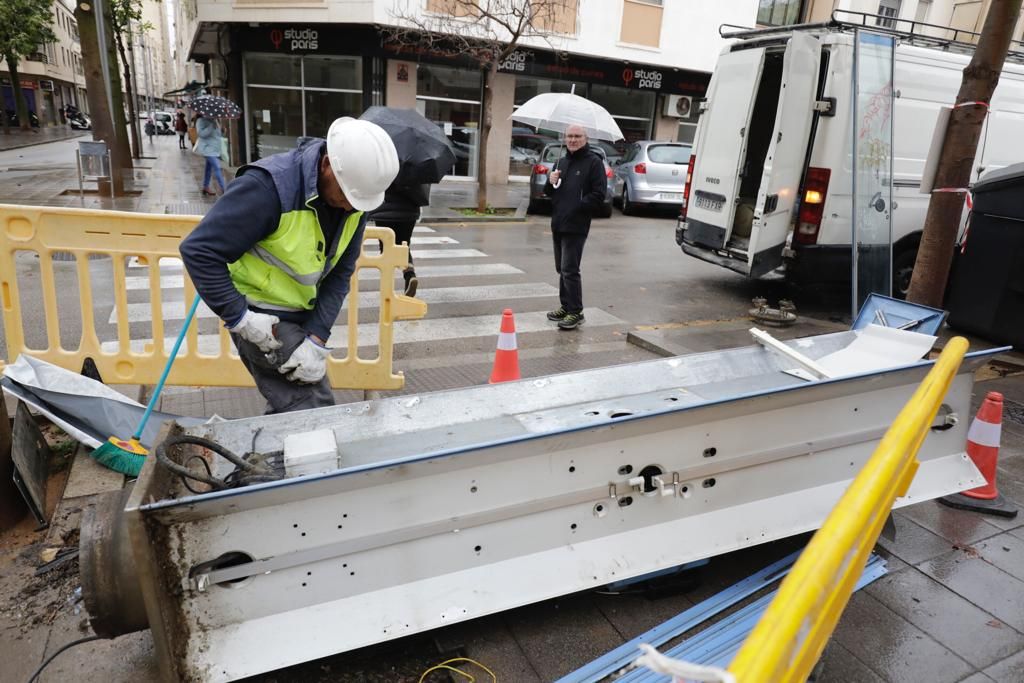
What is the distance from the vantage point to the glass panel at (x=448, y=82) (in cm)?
2042

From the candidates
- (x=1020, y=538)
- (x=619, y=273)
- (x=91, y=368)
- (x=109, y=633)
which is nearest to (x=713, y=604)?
(x=1020, y=538)

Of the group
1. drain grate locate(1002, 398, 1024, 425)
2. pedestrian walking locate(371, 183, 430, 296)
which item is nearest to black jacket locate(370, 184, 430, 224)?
pedestrian walking locate(371, 183, 430, 296)

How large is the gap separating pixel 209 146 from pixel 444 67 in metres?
8.14

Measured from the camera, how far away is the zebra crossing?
6598 millimetres

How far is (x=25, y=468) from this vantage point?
331 cm

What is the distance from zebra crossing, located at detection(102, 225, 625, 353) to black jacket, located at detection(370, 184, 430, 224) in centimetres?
105

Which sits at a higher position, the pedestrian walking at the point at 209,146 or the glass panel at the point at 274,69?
the glass panel at the point at 274,69

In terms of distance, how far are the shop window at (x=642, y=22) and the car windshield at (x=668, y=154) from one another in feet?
25.2

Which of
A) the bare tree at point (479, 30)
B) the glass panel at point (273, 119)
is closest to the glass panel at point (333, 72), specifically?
the glass panel at point (273, 119)

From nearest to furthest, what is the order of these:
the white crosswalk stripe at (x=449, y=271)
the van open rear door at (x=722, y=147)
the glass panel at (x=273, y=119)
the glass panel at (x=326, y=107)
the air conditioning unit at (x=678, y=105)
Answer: the van open rear door at (x=722, y=147), the white crosswalk stripe at (x=449, y=271), the glass panel at (x=326, y=107), the glass panel at (x=273, y=119), the air conditioning unit at (x=678, y=105)

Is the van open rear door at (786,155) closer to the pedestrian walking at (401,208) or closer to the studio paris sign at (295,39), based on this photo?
the pedestrian walking at (401,208)

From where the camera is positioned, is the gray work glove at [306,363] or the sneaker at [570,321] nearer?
the gray work glove at [306,363]

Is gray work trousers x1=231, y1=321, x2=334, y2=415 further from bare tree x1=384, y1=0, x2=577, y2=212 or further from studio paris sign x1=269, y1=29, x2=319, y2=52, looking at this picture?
studio paris sign x1=269, y1=29, x2=319, y2=52

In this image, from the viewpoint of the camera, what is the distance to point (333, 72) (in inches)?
805
